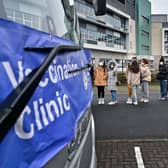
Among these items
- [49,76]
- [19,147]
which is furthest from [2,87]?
[49,76]

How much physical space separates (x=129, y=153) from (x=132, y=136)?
1.36 m

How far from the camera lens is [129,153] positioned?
5805 mm

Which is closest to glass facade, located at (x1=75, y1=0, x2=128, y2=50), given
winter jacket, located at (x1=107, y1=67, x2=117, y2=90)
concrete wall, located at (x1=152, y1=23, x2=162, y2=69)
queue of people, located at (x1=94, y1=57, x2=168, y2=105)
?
concrete wall, located at (x1=152, y1=23, x2=162, y2=69)

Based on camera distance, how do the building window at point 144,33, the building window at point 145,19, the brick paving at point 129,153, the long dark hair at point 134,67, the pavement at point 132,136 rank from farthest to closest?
the building window at point 145,19 < the building window at point 144,33 < the long dark hair at point 134,67 < the pavement at point 132,136 < the brick paving at point 129,153

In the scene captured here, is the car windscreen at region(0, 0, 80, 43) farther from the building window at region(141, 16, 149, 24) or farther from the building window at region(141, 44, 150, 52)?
the building window at region(141, 16, 149, 24)

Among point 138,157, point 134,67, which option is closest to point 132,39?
point 134,67

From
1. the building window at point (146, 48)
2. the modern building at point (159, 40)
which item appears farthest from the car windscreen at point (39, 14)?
the modern building at point (159, 40)

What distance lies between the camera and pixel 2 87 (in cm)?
135

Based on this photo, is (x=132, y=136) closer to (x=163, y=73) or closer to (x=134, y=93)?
(x=134, y=93)

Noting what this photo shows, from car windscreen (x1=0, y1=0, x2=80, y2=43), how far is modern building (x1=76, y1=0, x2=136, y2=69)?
149 feet

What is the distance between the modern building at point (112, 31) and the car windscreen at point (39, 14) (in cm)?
4550

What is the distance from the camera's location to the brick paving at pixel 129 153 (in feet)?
17.0

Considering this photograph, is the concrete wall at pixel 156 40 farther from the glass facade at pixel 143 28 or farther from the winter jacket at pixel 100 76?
the winter jacket at pixel 100 76

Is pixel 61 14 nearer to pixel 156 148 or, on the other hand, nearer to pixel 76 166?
pixel 76 166
